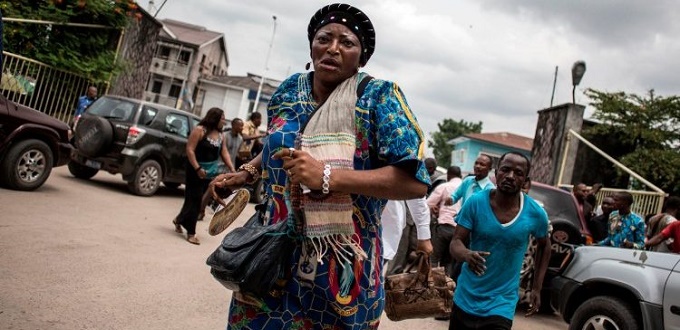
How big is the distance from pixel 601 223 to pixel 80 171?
968 cm

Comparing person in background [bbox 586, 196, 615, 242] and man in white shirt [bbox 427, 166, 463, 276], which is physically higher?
person in background [bbox 586, 196, 615, 242]

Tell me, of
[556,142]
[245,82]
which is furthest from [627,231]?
[245,82]

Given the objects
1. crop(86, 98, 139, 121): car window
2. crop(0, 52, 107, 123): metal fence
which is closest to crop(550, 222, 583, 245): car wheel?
crop(86, 98, 139, 121): car window

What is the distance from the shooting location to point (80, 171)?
11.0m

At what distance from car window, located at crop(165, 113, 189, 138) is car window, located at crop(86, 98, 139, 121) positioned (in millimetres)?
769

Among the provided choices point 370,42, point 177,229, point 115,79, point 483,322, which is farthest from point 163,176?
point 370,42

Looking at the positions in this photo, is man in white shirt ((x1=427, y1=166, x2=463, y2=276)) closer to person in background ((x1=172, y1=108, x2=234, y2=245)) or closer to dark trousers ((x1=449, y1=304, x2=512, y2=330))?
person in background ((x1=172, y1=108, x2=234, y2=245))

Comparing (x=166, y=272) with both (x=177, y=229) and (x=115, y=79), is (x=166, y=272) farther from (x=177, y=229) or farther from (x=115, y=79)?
(x=115, y=79)

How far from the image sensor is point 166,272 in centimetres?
580

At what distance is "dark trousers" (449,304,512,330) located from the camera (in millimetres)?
3580

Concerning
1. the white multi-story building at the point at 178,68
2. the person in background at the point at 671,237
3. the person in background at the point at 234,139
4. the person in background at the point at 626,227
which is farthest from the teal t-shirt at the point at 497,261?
the white multi-story building at the point at 178,68

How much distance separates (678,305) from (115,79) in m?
15.0

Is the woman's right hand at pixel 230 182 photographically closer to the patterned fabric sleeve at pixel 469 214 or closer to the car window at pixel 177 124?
the patterned fabric sleeve at pixel 469 214

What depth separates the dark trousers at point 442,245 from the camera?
7223 millimetres
